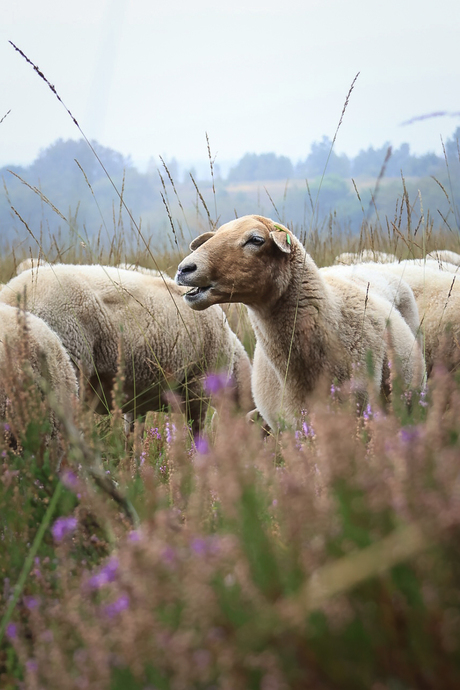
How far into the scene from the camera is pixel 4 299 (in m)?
3.62

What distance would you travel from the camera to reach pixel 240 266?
321 cm

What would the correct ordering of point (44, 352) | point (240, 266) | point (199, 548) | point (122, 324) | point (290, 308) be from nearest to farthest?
1. point (199, 548)
2. point (44, 352)
3. point (240, 266)
4. point (290, 308)
5. point (122, 324)

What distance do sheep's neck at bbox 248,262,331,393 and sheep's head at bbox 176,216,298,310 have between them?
3.0 inches

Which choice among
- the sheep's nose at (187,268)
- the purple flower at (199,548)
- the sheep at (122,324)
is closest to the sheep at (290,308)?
the sheep's nose at (187,268)

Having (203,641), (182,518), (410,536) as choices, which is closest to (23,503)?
(182,518)

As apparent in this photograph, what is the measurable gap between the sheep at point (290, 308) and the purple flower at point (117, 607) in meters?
2.20

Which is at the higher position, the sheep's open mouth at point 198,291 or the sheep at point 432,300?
the sheep's open mouth at point 198,291

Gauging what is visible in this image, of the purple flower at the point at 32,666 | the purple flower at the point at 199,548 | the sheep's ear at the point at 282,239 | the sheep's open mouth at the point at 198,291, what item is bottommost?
the purple flower at the point at 32,666

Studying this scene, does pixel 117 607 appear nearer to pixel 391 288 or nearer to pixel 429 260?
pixel 391 288

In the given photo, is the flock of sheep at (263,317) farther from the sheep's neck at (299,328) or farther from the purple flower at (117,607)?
the purple flower at (117,607)

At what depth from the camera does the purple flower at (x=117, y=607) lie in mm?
913

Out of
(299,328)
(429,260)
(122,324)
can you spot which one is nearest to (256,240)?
(299,328)

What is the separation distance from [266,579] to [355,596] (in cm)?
12

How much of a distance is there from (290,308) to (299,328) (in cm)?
14
